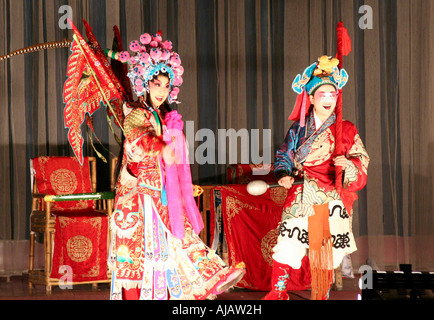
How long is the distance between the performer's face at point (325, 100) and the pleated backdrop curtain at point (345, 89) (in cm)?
171

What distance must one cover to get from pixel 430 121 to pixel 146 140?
2.70 metres

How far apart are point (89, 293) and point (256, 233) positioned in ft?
3.58

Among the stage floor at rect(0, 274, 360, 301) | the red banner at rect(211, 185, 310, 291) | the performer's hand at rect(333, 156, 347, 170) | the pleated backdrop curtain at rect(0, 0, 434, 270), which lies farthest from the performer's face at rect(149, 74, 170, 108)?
the pleated backdrop curtain at rect(0, 0, 434, 270)

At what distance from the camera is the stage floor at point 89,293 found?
386 cm

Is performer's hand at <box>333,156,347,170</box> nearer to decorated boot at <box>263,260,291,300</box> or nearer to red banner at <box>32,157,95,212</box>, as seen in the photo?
decorated boot at <box>263,260,291,300</box>

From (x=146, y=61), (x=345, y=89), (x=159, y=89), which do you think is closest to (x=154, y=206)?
(x=159, y=89)

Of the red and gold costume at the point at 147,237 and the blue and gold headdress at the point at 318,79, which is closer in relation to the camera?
the red and gold costume at the point at 147,237

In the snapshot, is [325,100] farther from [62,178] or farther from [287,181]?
[62,178]

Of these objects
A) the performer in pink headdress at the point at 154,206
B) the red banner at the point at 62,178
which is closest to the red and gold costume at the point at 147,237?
the performer in pink headdress at the point at 154,206

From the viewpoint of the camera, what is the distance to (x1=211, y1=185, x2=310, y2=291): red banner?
4016mm

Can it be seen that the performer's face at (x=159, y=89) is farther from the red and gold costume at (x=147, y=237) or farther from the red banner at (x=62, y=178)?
the red banner at (x=62, y=178)

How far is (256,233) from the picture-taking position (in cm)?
403
